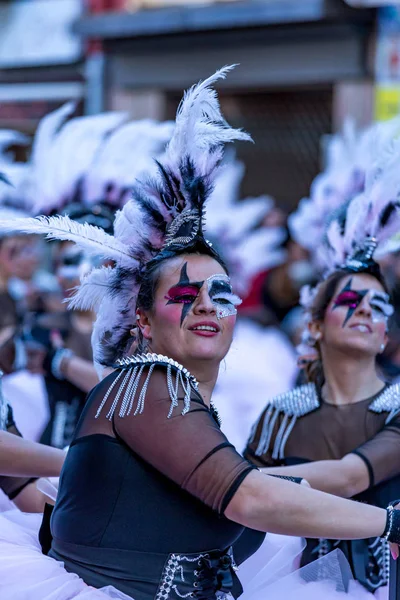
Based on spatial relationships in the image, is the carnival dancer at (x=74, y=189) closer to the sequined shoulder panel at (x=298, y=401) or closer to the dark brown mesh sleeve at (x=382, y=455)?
the sequined shoulder panel at (x=298, y=401)

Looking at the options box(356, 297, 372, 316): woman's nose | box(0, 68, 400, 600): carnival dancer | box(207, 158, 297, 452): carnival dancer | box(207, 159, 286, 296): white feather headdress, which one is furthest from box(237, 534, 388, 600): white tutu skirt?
box(207, 159, 286, 296): white feather headdress

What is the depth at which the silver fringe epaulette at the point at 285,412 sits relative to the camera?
4.03m

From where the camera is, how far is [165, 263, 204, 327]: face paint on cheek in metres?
2.95

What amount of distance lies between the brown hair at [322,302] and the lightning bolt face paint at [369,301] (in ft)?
0.25

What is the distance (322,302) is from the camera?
4270 mm

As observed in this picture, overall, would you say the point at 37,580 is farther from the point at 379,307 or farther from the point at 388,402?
the point at 379,307

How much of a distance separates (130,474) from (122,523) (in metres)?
0.12

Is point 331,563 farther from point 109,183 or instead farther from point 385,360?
point 385,360

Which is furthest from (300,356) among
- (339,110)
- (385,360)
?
(339,110)

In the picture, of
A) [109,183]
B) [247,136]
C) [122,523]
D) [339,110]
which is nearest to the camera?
[122,523]

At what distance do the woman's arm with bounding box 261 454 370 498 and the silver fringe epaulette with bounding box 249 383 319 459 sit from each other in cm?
42

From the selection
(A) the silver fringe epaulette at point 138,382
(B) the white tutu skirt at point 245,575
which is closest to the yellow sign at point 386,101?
(B) the white tutu skirt at point 245,575

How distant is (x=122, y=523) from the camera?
267 cm

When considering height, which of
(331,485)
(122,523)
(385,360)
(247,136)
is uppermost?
(247,136)
